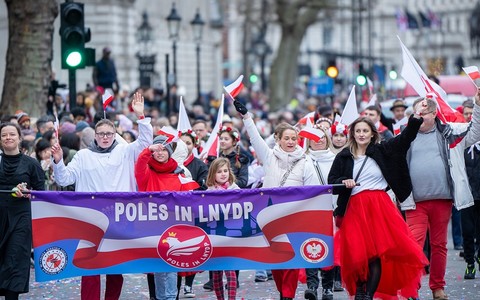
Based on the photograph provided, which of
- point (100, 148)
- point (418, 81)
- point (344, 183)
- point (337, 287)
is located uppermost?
point (418, 81)

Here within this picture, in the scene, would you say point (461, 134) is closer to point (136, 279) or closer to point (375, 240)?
point (375, 240)

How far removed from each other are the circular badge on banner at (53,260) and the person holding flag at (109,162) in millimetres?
611

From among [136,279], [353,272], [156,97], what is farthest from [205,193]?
[156,97]

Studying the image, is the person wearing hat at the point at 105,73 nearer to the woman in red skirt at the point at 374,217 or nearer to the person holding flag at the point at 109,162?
the person holding flag at the point at 109,162

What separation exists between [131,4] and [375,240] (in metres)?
36.9

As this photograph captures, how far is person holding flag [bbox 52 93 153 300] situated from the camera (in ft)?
41.0

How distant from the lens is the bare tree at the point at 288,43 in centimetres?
5159

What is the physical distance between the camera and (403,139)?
1249 cm

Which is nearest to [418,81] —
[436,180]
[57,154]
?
[436,180]

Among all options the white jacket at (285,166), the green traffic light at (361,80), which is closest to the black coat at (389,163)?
the white jacket at (285,166)

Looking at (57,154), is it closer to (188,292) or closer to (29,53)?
(188,292)

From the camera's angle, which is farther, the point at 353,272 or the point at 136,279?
the point at 136,279

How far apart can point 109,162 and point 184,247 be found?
1.06 metres

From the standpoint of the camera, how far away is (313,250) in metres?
12.4
